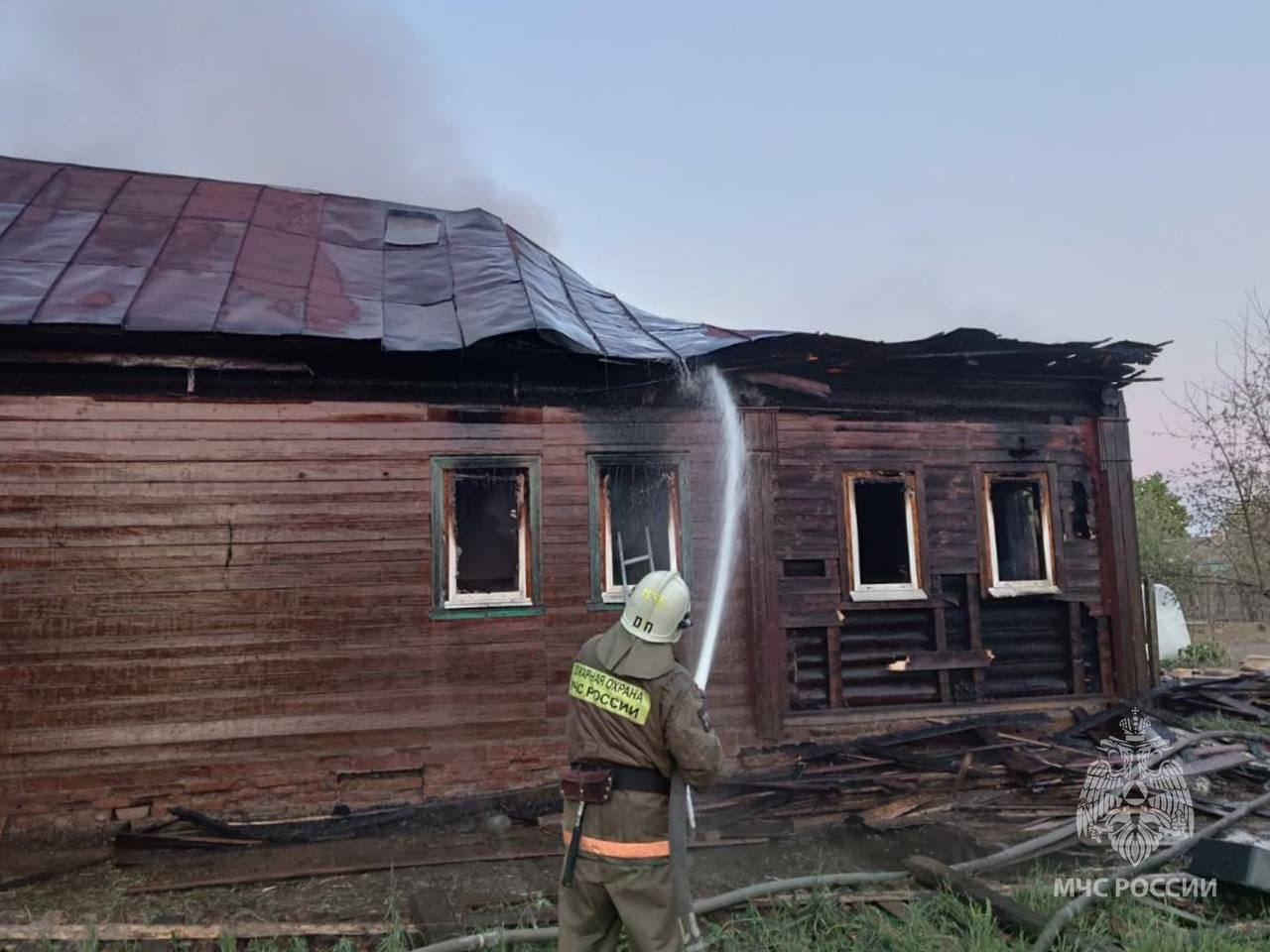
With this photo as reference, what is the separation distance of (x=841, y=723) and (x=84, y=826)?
22.4ft

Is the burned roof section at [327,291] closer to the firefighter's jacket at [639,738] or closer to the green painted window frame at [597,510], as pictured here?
the green painted window frame at [597,510]

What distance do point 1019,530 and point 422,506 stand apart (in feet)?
22.5

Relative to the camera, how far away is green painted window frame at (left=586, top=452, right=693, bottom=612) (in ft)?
23.5

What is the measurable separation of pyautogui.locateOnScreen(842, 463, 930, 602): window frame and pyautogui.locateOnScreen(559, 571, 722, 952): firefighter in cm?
528

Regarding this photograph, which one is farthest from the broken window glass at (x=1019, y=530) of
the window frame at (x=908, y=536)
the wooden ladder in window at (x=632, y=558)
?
the wooden ladder in window at (x=632, y=558)

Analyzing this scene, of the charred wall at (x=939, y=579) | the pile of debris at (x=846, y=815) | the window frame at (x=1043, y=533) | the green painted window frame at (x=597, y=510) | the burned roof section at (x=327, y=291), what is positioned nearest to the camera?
the pile of debris at (x=846, y=815)

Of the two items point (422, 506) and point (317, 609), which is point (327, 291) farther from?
point (317, 609)

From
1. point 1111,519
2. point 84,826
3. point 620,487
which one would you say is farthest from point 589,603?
point 1111,519

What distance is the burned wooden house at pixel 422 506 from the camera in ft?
20.7

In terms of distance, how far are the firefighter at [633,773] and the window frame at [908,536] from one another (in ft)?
17.3

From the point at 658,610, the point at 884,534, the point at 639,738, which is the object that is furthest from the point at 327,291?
the point at 884,534

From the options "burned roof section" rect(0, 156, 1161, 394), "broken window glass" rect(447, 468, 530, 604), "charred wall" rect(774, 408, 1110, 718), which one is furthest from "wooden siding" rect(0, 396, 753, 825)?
"broken window glass" rect(447, 468, 530, 604)

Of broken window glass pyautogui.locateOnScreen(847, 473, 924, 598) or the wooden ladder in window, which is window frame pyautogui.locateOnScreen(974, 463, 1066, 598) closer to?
broken window glass pyautogui.locateOnScreen(847, 473, 924, 598)

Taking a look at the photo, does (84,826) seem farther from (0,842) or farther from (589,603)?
(589,603)
